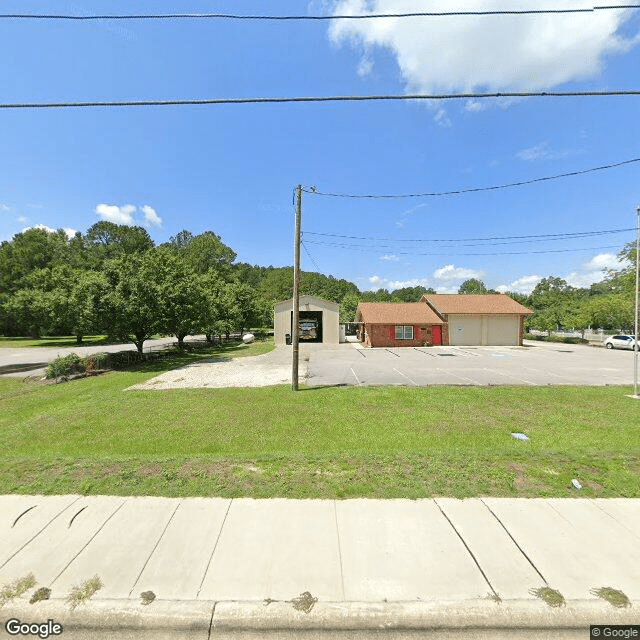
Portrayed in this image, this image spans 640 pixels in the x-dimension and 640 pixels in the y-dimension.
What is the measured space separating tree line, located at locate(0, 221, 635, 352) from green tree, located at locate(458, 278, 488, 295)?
90.7ft

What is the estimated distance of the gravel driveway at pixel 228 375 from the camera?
13164 mm

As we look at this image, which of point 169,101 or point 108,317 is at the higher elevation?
point 169,101

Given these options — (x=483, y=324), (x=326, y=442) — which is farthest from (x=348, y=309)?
(x=326, y=442)

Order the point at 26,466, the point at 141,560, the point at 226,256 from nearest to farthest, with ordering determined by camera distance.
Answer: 1. the point at 141,560
2. the point at 26,466
3. the point at 226,256

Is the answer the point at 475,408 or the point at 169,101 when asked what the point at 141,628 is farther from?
the point at 475,408

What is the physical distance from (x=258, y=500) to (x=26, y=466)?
4.45 m

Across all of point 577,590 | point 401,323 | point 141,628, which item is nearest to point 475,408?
point 577,590

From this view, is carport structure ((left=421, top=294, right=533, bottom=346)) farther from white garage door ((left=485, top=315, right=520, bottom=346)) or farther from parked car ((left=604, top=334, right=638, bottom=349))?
parked car ((left=604, top=334, right=638, bottom=349))

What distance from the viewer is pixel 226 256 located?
63781mm

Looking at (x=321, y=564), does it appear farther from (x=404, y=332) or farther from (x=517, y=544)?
(x=404, y=332)

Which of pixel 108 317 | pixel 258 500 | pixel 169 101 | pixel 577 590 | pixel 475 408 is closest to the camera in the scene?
pixel 577 590

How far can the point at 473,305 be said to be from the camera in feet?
106

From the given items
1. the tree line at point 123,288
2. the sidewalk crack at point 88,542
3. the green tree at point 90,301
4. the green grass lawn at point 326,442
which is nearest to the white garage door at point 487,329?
the green grass lawn at point 326,442

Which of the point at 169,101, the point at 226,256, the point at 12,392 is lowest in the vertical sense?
Answer: the point at 12,392
